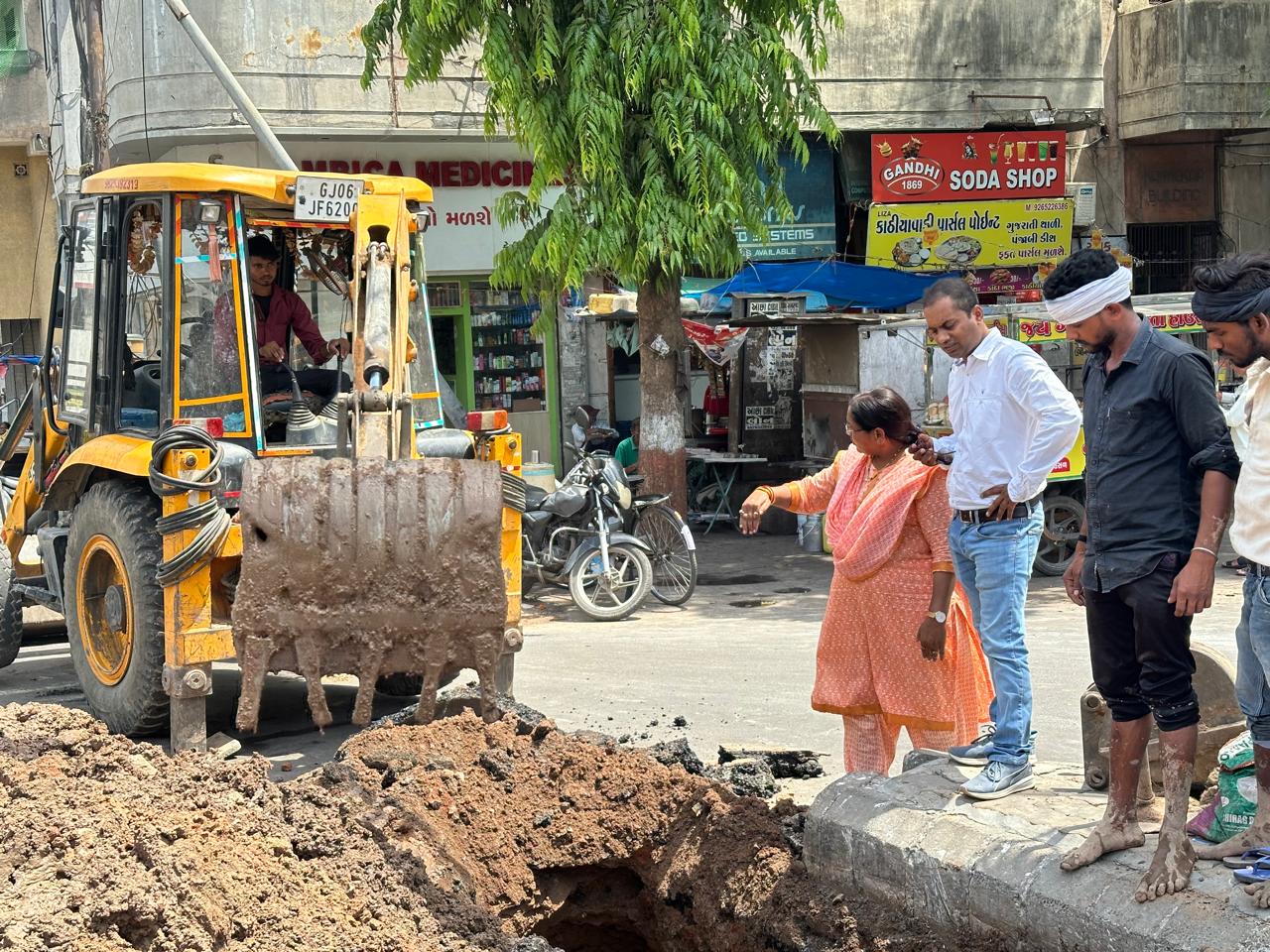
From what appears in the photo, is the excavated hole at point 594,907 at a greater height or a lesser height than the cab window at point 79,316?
lesser

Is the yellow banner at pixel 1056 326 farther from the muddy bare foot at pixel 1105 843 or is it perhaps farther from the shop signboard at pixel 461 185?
the muddy bare foot at pixel 1105 843

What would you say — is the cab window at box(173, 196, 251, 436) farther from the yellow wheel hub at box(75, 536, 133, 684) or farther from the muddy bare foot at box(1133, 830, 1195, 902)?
the muddy bare foot at box(1133, 830, 1195, 902)

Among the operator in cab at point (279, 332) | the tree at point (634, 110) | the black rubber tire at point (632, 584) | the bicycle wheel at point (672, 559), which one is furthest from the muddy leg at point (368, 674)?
the tree at point (634, 110)

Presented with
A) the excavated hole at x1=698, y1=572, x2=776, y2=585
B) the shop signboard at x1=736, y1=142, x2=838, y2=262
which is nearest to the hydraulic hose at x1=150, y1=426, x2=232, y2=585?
the excavated hole at x1=698, y1=572, x2=776, y2=585

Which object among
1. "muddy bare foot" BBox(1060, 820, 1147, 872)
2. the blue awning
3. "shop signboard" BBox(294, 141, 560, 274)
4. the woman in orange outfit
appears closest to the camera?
"muddy bare foot" BBox(1060, 820, 1147, 872)

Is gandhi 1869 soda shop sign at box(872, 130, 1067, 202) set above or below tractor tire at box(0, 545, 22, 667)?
above

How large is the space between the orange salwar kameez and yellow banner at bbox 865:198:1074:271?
11359mm

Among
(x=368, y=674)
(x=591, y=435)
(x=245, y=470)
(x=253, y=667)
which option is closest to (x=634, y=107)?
(x=591, y=435)

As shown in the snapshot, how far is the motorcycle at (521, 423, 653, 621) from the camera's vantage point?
10.7m

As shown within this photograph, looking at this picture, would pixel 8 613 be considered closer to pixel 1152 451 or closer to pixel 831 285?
pixel 1152 451

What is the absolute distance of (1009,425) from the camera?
482 cm

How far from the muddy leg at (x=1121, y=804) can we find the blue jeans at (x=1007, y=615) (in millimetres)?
605

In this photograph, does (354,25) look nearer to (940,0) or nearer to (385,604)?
(940,0)

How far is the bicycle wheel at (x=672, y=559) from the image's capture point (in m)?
11.1
